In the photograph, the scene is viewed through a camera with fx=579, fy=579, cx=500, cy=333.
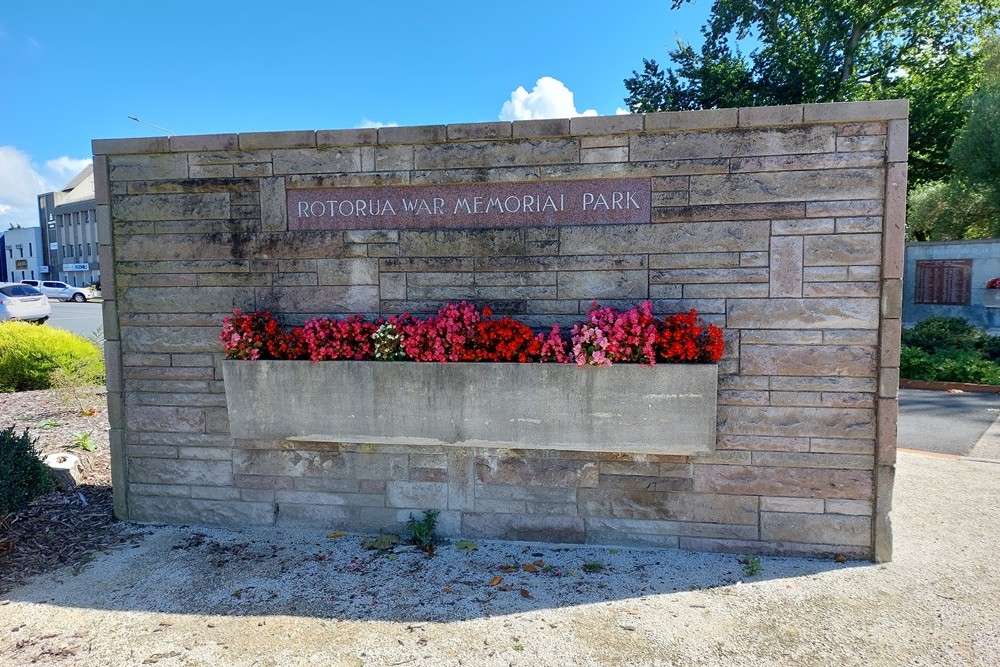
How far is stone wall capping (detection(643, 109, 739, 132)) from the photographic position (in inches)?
147

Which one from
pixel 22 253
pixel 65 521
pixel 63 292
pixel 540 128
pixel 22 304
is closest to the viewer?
pixel 540 128

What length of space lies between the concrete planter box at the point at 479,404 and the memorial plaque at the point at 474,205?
3.37 ft

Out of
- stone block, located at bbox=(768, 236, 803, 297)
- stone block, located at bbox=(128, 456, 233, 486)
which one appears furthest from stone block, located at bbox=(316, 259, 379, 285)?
stone block, located at bbox=(768, 236, 803, 297)

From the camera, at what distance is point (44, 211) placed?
5819 cm

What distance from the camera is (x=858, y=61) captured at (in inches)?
645

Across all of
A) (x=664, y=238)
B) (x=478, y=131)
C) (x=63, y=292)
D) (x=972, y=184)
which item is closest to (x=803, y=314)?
(x=664, y=238)

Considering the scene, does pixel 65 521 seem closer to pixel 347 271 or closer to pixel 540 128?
pixel 347 271

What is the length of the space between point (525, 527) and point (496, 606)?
815 millimetres

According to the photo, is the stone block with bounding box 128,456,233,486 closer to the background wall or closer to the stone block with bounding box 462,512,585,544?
the background wall

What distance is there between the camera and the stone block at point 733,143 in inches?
146

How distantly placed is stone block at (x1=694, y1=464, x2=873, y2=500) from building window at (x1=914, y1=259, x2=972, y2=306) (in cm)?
1087

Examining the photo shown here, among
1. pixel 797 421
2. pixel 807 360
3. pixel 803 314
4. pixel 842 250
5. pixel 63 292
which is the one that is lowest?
pixel 797 421

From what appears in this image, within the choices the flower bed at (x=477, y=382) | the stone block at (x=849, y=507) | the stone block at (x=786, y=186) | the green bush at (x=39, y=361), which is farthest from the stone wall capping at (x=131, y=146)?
the green bush at (x=39, y=361)

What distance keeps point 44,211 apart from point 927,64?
235ft
